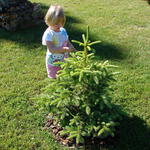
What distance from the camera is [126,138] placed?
3.63 m

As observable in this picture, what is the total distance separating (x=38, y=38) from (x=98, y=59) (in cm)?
188

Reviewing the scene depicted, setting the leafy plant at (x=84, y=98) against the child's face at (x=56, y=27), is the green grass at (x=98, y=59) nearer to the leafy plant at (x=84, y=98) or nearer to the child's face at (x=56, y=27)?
the leafy plant at (x=84, y=98)

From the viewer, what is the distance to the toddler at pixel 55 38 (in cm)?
352

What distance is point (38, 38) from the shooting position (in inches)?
265

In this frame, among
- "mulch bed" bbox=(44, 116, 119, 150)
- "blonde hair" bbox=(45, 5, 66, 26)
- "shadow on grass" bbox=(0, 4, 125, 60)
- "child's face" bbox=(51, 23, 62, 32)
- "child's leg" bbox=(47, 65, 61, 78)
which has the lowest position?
"shadow on grass" bbox=(0, 4, 125, 60)

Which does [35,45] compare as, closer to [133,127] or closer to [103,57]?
[103,57]

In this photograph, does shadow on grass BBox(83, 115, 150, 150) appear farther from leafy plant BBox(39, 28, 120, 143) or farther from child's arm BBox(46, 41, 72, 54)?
child's arm BBox(46, 41, 72, 54)

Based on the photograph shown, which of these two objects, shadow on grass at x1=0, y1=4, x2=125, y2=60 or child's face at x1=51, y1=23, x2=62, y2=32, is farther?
shadow on grass at x1=0, y1=4, x2=125, y2=60

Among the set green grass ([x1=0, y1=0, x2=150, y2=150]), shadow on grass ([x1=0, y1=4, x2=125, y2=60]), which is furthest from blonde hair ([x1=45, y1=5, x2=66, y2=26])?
shadow on grass ([x1=0, y1=4, x2=125, y2=60])

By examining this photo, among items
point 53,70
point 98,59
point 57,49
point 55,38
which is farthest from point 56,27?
point 98,59

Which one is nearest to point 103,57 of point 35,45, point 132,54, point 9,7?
point 132,54

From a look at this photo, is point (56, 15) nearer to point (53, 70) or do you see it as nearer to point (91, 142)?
point (53, 70)

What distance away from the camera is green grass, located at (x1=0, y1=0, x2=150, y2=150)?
3.70 metres

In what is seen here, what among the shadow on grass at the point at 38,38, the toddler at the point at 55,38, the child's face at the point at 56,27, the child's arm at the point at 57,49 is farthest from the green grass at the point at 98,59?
the child's face at the point at 56,27
